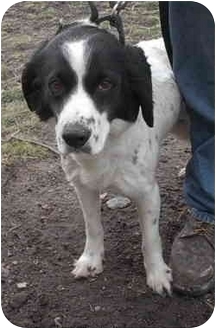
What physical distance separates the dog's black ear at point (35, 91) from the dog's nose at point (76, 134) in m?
0.26

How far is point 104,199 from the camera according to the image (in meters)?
3.31

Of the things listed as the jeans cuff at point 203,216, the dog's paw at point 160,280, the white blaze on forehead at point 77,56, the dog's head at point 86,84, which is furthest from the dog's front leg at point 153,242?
the white blaze on forehead at point 77,56

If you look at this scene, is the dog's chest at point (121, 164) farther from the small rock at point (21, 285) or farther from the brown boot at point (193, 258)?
the small rock at point (21, 285)

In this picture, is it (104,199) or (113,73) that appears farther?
(104,199)

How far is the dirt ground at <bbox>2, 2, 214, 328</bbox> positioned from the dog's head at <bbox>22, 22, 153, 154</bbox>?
494mm

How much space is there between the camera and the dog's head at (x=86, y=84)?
215 cm

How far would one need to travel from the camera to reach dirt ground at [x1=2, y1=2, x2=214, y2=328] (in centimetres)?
260

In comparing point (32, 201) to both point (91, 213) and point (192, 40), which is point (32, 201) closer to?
point (91, 213)

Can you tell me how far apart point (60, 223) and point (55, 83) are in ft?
3.39

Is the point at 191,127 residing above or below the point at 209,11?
below

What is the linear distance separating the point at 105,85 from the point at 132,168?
394mm

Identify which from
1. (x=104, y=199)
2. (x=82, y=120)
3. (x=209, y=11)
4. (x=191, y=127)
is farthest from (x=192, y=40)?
(x=104, y=199)

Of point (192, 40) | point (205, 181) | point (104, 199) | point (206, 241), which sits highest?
point (192, 40)

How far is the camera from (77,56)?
7.13 ft
